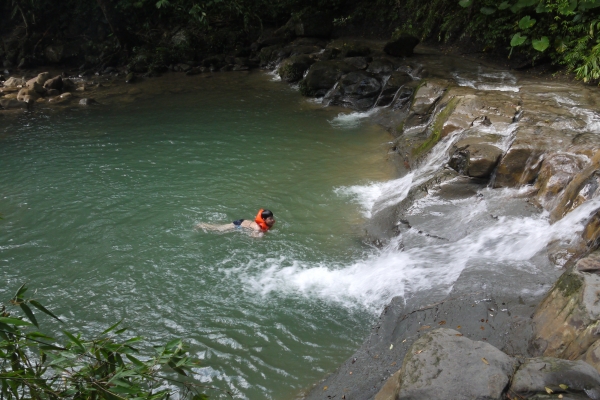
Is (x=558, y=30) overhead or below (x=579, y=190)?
overhead

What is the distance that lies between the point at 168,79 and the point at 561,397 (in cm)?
1902

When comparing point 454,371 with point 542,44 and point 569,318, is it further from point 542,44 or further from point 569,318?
point 542,44

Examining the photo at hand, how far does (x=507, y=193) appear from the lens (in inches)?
311

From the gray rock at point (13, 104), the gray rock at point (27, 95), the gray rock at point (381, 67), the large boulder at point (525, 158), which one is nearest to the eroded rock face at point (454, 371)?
the large boulder at point (525, 158)

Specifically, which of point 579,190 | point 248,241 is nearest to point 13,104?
point 248,241

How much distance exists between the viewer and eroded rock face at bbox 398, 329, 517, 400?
356 cm

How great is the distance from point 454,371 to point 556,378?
0.70 metres

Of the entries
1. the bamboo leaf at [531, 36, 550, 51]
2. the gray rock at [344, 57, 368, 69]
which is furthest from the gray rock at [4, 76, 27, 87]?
the bamboo leaf at [531, 36, 550, 51]

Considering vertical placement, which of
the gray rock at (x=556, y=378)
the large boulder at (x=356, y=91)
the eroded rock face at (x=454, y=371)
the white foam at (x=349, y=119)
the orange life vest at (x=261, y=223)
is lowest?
the orange life vest at (x=261, y=223)

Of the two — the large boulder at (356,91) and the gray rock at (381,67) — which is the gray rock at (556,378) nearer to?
the large boulder at (356,91)

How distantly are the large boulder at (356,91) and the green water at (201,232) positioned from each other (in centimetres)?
70

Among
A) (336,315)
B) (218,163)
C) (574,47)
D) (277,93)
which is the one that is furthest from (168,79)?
(336,315)

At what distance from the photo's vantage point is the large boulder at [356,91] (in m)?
Answer: 14.5

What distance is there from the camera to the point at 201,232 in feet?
27.8
